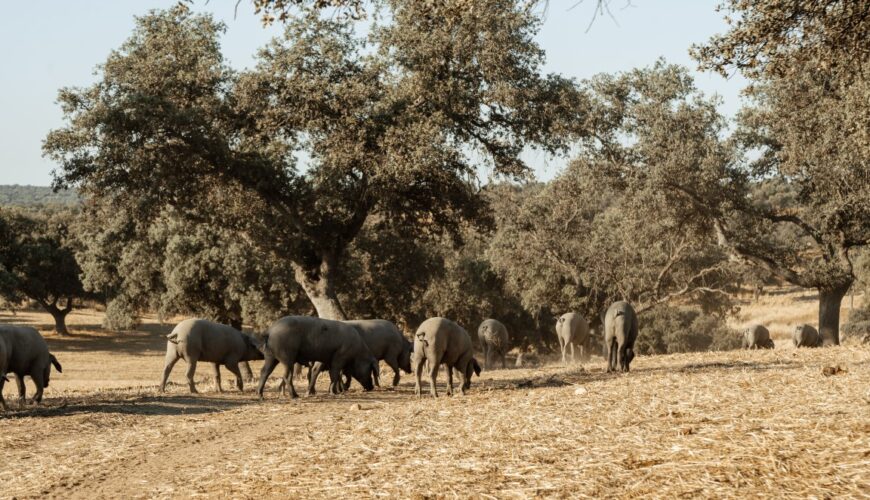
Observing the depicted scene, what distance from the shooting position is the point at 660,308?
199ft

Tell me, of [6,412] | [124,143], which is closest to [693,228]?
[124,143]

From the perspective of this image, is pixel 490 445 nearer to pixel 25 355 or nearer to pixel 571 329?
pixel 25 355

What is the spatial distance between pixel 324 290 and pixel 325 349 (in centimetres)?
824

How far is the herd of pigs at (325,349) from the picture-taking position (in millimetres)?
18969

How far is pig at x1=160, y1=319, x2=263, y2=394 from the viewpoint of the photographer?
22.5 m

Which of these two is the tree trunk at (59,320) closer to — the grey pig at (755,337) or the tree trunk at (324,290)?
the tree trunk at (324,290)

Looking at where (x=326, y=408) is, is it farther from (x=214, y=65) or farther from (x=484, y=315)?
(x=484, y=315)

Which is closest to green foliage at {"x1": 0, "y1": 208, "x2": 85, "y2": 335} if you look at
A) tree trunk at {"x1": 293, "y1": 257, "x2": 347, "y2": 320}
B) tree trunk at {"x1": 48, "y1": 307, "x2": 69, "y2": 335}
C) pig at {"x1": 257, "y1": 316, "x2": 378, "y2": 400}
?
tree trunk at {"x1": 48, "y1": 307, "x2": 69, "y2": 335}

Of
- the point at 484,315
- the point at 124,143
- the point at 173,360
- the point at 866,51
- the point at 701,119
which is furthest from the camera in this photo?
the point at 484,315

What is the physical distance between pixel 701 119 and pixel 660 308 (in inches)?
1193

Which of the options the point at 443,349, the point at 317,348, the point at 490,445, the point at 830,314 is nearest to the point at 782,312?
the point at 830,314

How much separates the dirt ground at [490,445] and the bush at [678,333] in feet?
146

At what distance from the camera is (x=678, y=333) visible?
59.4 m

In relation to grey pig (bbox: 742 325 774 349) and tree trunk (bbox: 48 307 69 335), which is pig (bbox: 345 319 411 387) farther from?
tree trunk (bbox: 48 307 69 335)
